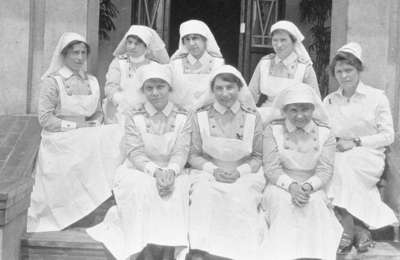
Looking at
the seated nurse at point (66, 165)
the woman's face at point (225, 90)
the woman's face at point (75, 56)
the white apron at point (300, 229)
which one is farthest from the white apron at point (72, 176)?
the white apron at point (300, 229)

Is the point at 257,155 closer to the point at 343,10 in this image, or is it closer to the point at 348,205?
the point at 348,205

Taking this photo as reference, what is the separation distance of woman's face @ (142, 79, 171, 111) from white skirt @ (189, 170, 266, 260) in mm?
751

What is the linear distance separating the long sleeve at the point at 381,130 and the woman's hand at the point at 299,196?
3.53 ft

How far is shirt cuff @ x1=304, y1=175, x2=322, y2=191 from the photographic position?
5039 millimetres

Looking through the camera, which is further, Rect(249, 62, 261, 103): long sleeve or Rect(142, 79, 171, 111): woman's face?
Rect(249, 62, 261, 103): long sleeve

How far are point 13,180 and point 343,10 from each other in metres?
3.83

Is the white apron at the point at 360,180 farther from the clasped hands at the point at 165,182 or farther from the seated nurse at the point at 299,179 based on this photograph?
the clasped hands at the point at 165,182

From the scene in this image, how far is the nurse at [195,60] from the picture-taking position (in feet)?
20.3

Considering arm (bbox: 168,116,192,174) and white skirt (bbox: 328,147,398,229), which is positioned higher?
arm (bbox: 168,116,192,174)

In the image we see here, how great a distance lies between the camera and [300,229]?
Result: 189 inches

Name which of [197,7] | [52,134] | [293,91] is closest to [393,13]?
[293,91]

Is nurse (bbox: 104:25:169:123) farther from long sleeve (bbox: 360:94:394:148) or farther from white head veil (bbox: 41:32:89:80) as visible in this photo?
long sleeve (bbox: 360:94:394:148)

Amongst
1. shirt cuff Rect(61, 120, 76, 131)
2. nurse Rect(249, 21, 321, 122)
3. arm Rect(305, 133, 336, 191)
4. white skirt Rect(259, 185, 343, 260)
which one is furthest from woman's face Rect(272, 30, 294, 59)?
shirt cuff Rect(61, 120, 76, 131)

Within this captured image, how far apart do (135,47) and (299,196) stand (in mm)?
2329
